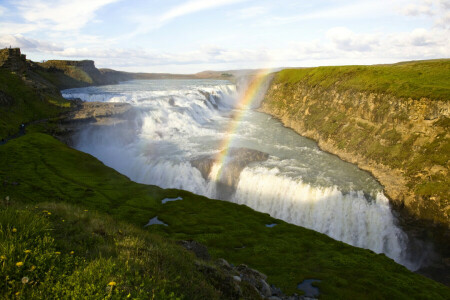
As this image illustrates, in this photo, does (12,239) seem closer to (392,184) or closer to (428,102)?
(392,184)

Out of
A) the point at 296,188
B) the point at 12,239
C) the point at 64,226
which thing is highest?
the point at 12,239

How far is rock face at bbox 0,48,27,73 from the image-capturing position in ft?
272

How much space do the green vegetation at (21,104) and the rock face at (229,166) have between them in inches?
1419

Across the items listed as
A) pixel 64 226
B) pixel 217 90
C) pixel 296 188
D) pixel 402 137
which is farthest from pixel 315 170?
pixel 217 90

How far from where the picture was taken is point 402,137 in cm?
4656

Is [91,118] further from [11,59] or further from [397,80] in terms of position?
[397,80]

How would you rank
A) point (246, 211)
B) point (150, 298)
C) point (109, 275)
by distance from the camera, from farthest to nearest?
point (246, 211) < point (109, 275) < point (150, 298)

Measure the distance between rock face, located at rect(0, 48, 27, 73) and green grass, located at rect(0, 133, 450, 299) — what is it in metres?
58.1

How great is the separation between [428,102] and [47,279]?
5500 centimetres

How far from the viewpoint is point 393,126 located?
4912 cm

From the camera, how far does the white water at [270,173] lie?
37000mm

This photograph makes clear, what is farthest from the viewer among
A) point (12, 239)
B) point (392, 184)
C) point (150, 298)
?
point (392, 184)

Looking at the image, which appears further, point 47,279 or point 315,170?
point 315,170

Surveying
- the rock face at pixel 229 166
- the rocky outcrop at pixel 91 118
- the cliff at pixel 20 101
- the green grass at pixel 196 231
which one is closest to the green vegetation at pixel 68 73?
the cliff at pixel 20 101
